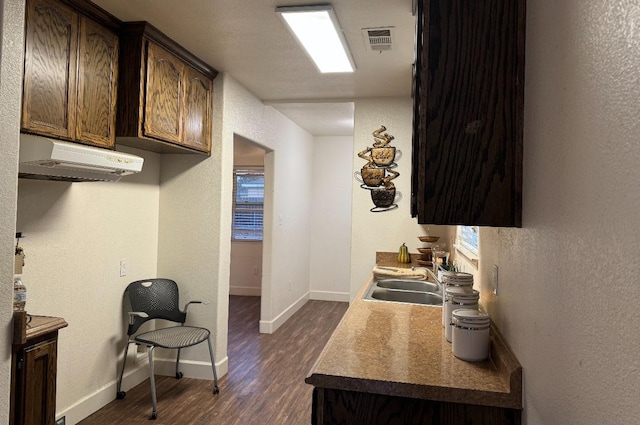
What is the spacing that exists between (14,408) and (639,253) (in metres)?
2.39

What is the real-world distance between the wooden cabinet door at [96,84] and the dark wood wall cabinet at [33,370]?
1.00 metres

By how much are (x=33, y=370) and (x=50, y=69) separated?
144 centimetres

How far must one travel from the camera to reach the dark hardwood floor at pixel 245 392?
2979 millimetres

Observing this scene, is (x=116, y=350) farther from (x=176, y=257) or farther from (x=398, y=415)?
(x=398, y=415)

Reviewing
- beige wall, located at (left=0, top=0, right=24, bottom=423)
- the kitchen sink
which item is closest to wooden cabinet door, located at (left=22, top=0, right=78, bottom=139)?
beige wall, located at (left=0, top=0, right=24, bottom=423)

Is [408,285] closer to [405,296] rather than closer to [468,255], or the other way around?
[405,296]

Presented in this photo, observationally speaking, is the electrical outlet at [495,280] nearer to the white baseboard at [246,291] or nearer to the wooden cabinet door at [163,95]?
the wooden cabinet door at [163,95]

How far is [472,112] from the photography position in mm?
1308

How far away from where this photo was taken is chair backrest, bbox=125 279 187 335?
129 inches

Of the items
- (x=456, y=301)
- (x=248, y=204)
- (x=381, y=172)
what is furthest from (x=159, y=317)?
(x=248, y=204)

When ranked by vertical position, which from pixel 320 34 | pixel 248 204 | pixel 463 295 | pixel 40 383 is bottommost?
pixel 40 383

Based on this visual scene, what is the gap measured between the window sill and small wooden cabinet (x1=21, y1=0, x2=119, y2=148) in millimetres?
2156

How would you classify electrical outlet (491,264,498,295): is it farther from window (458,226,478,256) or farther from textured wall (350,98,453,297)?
textured wall (350,98,453,297)

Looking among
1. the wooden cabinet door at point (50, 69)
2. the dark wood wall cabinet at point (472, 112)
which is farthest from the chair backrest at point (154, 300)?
the dark wood wall cabinet at point (472, 112)
